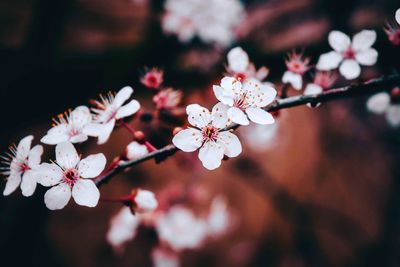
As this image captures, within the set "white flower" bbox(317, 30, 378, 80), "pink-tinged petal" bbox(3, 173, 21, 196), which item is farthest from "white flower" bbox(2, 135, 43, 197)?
"white flower" bbox(317, 30, 378, 80)

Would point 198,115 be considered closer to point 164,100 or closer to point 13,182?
point 164,100

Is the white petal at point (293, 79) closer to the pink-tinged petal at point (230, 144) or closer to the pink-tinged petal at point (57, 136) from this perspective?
the pink-tinged petal at point (230, 144)

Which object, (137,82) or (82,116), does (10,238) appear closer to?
(137,82)

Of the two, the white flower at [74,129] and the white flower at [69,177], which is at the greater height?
the white flower at [74,129]

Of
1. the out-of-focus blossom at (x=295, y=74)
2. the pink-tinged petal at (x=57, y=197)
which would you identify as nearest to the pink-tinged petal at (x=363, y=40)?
the out-of-focus blossom at (x=295, y=74)

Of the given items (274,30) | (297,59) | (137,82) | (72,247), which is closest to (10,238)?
(72,247)
